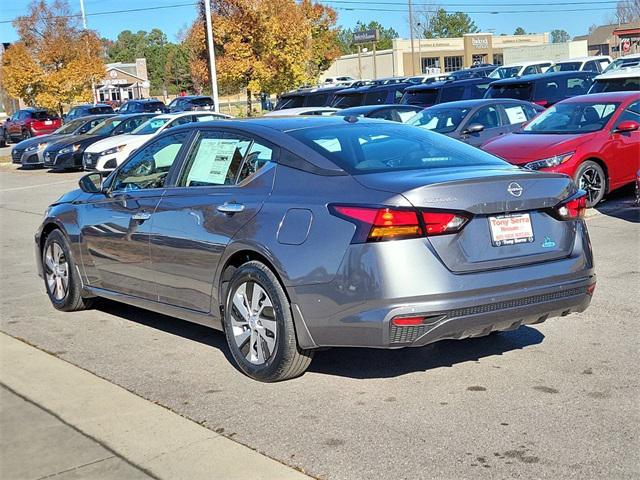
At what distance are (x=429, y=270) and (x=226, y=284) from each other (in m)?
1.53

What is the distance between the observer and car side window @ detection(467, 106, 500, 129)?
14875 mm

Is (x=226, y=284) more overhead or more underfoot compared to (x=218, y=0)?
more underfoot

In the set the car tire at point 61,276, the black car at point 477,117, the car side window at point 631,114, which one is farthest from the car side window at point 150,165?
the black car at point 477,117

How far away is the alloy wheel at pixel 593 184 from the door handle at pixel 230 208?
23.9 feet

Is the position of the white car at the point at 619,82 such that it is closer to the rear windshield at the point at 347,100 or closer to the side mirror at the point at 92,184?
the rear windshield at the point at 347,100

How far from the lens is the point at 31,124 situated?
42.6m

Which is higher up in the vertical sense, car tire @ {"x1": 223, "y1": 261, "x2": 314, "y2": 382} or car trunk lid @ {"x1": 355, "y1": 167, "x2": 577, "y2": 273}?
car trunk lid @ {"x1": 355, "y1": 167, "x2": 577, "y2": 273}

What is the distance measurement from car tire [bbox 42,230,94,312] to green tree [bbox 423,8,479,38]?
111 metres

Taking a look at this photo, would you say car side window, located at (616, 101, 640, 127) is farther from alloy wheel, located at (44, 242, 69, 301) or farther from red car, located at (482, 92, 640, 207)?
alloy wheel, located at (44, 242, 69, 301)

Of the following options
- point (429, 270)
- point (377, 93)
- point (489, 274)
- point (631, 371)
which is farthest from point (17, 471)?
point (377, 93)

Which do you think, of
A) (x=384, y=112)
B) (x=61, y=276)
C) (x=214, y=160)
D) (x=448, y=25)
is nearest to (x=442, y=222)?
(x=214, y=160)

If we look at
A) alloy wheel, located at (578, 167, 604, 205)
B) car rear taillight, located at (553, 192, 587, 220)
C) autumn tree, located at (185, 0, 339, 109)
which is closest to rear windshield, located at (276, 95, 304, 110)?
autumn tree, located at (185, 0, 339, 109)

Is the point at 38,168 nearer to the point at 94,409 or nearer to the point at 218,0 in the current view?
the point at 218,0

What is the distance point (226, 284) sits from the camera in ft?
18.5
